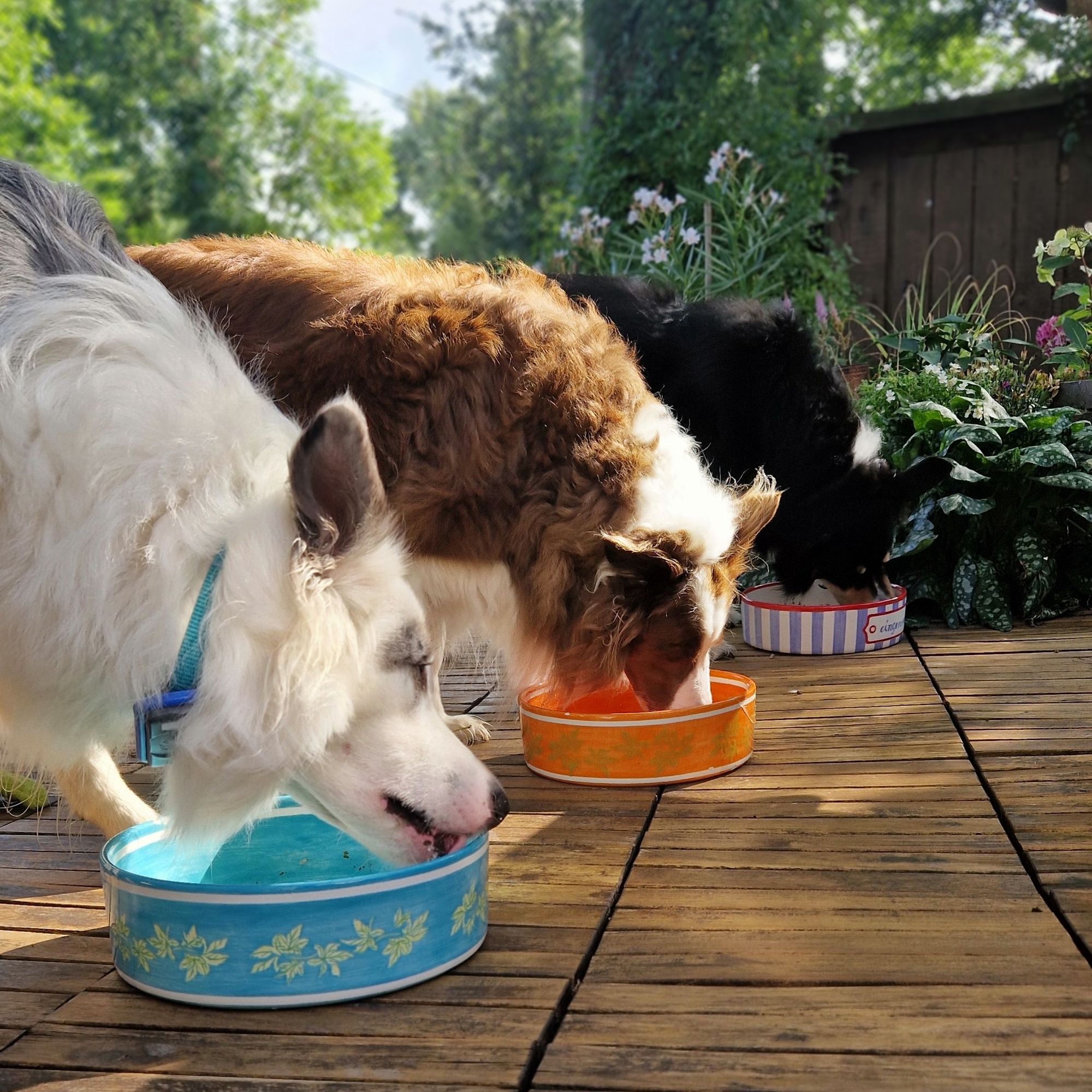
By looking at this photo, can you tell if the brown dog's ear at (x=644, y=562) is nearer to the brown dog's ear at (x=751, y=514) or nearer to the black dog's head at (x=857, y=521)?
the brown dog's ear at (x=751, y=514)

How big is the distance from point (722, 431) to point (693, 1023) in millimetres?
2936

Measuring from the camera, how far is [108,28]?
84.8ft

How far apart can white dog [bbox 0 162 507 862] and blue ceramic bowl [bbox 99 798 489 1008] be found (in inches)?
4.1

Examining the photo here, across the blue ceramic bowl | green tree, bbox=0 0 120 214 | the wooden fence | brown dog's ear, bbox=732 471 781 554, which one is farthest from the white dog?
green tree, bbox=0 0 120 214

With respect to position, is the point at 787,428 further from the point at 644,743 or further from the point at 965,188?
the point at 965,188

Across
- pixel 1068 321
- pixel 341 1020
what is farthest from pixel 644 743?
pixel 1068 321

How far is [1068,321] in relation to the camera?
5.07 metres

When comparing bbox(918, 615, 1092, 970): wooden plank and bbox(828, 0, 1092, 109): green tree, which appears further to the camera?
bbox(828, 0, 1092, 109): green tree

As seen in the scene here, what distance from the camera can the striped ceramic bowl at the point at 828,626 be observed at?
4078mm

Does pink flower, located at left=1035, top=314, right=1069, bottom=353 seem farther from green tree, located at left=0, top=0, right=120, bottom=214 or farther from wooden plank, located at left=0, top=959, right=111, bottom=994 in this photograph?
green tree, located at left=0, top=0, right=120, bottom=214

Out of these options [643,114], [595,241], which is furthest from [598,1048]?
[643,114]

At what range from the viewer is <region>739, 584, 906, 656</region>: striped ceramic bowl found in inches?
161

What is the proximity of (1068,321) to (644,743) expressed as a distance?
11.2 feet

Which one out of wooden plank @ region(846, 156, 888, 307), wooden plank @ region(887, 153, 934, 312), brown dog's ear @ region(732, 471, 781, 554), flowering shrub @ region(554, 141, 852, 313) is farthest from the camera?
wooden plank @ region(846, 156, 888, 307)
